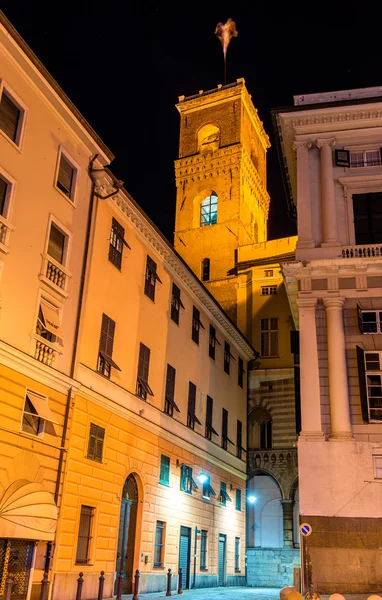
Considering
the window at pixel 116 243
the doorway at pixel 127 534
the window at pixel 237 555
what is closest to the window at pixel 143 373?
the doorway at pixel 127 534

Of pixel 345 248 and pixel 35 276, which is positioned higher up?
pixel 345 248

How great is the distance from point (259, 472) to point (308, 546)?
18699 millimetres

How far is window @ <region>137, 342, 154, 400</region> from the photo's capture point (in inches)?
964

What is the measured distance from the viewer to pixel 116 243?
2372cm

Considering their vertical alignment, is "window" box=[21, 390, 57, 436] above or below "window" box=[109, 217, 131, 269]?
below

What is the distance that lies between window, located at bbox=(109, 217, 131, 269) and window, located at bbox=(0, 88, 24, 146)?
230 inches

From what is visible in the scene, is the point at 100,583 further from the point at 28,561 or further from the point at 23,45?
the point at 23,45

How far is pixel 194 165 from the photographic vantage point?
2226 inches

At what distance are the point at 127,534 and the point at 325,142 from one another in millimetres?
17043

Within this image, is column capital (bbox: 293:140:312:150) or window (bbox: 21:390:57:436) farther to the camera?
column capital (bbox: 293:140:312:150)

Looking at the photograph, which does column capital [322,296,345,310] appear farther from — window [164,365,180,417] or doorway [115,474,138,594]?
doorway [115,474,138,594]

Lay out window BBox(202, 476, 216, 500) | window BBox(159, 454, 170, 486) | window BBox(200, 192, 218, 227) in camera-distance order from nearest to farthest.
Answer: window BBox(159, 454, 170, 486) → window BBox(202, 476, 216, 500) → window BBox(200, 192, 218, 227)

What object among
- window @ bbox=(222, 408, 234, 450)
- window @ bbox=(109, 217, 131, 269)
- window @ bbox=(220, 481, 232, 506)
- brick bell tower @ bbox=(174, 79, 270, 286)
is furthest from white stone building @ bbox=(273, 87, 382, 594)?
brick bell tower @ bbox=(174, 79, 270, 286)

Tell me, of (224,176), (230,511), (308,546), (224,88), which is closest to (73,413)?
(308,546)
